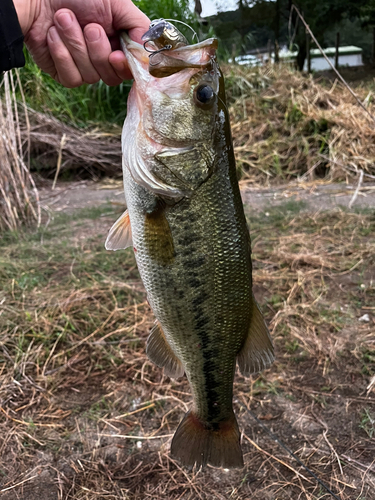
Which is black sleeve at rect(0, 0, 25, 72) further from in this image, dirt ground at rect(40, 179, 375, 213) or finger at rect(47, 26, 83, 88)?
dirt ground at rect(40, 179, 375, 213)

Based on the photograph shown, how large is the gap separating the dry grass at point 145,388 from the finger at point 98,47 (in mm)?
1681

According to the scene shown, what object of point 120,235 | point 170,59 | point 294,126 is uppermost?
point 170,59

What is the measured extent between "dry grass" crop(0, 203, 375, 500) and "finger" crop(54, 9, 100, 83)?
170cm

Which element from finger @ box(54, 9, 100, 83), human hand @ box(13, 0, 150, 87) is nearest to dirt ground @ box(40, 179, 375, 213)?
human hand @ box(13, 0, 150, 87)

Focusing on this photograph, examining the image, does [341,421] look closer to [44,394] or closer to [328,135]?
[44,394]

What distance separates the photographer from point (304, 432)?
2.09 m

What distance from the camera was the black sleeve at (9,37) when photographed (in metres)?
1.44

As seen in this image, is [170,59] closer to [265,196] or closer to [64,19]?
[64,19]

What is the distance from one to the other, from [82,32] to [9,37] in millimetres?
258

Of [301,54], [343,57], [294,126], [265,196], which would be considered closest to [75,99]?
[294,126]

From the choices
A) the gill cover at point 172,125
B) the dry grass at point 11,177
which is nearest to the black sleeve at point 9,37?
the gill cover at point 172,125

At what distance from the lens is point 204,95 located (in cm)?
125

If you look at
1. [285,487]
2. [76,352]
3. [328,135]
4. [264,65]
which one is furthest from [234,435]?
[264,65]

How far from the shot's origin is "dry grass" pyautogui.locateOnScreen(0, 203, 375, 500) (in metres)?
1.87
